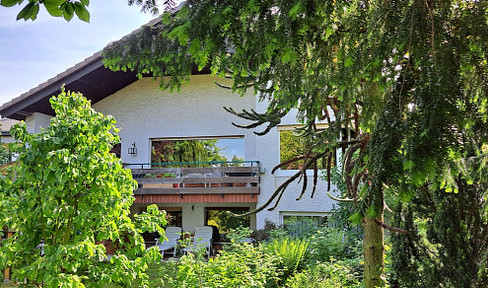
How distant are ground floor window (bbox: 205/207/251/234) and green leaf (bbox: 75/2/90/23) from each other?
1170 centimetres

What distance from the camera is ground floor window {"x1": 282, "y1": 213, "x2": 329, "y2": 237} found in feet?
34.7

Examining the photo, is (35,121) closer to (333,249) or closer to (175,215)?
(175,215)

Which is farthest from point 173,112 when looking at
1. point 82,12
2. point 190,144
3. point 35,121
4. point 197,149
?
point 82,12

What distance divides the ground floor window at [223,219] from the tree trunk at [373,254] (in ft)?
29.3

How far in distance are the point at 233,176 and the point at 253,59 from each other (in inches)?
378

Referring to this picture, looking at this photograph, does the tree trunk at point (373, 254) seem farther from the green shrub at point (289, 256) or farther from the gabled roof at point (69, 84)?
the gabled roof at point (69, 84)

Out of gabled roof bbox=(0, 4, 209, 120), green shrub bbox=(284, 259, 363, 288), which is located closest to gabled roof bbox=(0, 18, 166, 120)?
gabled roof bbox=(0, 4, 209, 120)

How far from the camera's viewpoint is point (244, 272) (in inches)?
192

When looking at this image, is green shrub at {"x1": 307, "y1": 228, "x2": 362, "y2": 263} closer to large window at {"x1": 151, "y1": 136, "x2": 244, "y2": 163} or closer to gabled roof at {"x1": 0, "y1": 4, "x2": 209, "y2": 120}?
large window at {"x1": 151, "y1": 136, "x2": 244, "y2": 163}

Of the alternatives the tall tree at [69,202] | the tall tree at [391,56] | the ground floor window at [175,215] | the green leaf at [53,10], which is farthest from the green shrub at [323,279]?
the ground floor window at [175,215]

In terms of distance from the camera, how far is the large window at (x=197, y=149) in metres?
13.0

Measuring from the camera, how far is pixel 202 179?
38.9ft

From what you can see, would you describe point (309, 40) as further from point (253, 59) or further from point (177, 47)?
point (177, 47)

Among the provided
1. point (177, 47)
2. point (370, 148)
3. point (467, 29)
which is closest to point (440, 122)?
point (370, 148)
